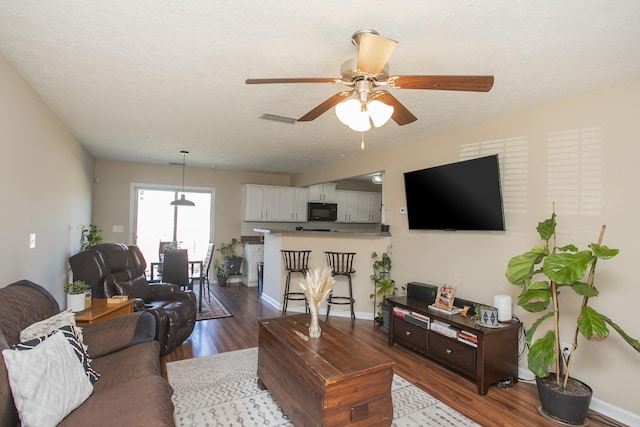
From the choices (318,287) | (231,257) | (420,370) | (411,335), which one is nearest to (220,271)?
(231,257)

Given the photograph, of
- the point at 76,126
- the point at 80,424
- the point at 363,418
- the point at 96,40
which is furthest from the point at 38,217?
the point at 363,418

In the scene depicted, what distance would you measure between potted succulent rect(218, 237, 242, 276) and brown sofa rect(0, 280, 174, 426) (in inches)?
178

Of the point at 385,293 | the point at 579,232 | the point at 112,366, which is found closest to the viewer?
the point at 112,366

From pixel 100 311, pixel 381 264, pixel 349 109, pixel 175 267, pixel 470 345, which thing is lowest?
pixel 470 345

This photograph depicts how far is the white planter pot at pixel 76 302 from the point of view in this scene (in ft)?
9.01

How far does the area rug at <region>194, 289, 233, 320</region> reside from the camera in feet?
15.6

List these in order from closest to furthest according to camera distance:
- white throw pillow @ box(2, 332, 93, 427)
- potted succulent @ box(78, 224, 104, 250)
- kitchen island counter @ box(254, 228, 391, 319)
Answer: white throw pillow @ box(2, 332, 93, 427) → kitchen island counter @ box(254, 228, 391, 319) → potted succulent @ box(78, 224, 104, 250)

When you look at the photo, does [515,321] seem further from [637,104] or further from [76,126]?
[76,126]

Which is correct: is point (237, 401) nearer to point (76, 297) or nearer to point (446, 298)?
point (76, 297)

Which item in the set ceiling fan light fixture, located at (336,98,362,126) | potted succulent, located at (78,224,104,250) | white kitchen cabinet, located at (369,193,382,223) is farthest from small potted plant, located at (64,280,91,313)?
white kitchen cabinet, located at (369,193,382,223)

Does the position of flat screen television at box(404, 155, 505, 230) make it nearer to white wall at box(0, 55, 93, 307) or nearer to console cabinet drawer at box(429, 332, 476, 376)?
console cabinet drawer at box(429, 332, 476, 376)

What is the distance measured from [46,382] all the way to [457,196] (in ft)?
11.5

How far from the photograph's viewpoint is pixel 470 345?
2932mm

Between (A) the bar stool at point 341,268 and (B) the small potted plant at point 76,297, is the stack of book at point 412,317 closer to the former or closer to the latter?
(A) the bar stool at point 341,268
